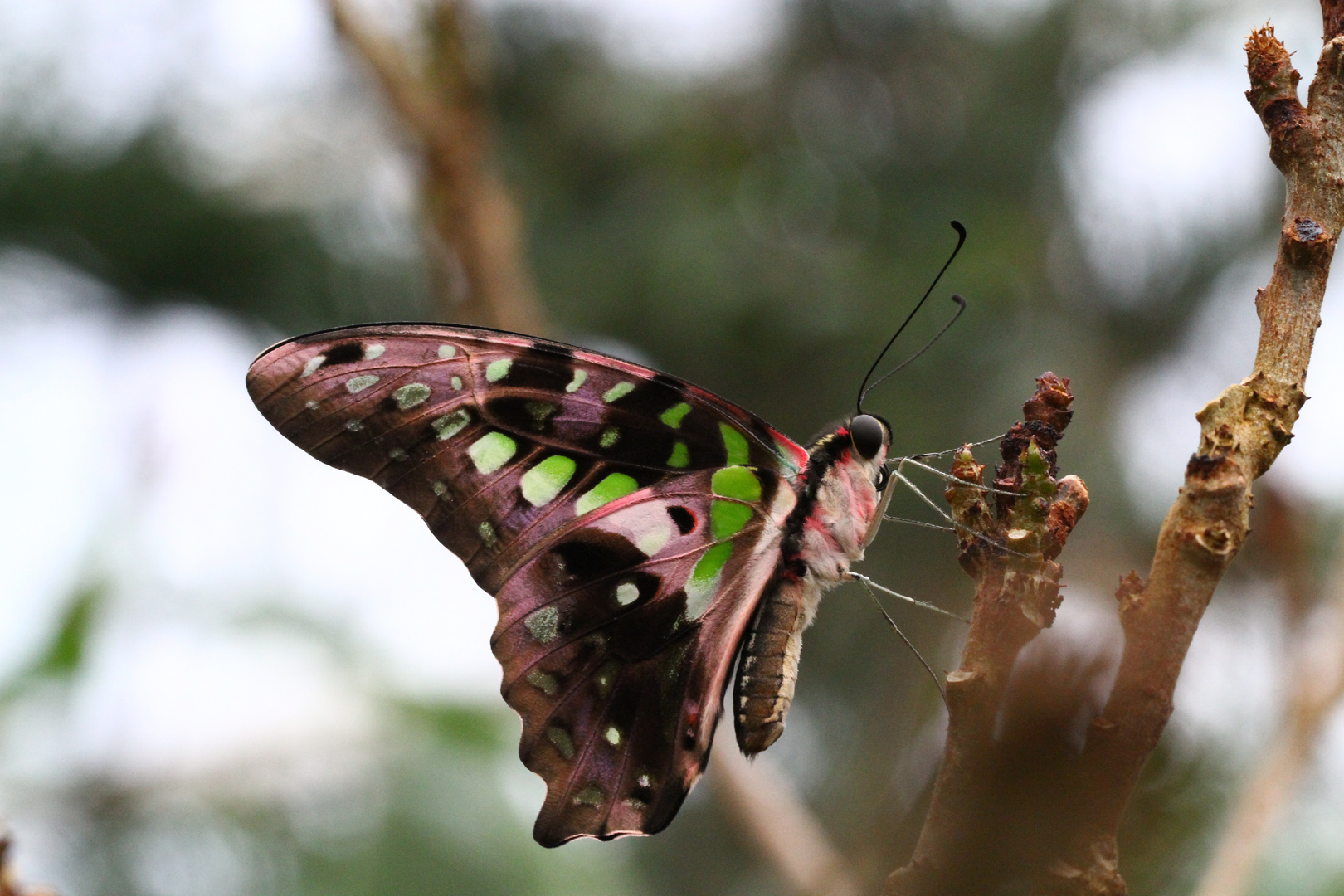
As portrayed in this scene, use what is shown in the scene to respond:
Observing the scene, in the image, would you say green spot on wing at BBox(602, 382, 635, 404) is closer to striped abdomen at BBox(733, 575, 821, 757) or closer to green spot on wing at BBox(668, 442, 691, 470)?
green spot on wing at BBox(668, 442, 691, 470)

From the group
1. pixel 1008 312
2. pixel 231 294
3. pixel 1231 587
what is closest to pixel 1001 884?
pixel 1231 587

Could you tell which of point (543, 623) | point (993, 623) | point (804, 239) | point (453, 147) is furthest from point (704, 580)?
point (804, 239)

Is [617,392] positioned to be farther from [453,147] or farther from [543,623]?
[453,147]

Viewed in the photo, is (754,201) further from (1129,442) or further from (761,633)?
(761,633)

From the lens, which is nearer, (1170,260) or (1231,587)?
(1231,587)

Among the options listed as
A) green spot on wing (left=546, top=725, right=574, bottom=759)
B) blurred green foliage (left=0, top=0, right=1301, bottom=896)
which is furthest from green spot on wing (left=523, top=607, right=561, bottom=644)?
blurred green foliage (left=0, top=0, right=1301, bottom=896)

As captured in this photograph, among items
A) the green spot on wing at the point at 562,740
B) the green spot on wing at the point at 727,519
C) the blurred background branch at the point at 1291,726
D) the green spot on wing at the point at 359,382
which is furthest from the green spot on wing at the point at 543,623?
the blurred background branch at the point at 1291,726
